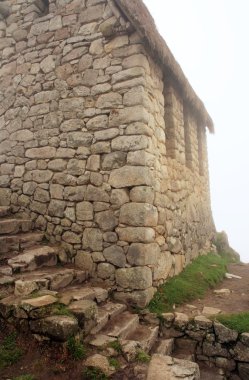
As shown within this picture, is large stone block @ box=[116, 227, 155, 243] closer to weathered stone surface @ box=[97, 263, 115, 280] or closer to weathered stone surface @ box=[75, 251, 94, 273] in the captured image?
weathered stone surface @ box=[97, 263, 115, 280]

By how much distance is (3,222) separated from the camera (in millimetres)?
5379

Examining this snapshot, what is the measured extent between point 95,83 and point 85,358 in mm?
4213

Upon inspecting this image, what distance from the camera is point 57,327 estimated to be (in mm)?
3381

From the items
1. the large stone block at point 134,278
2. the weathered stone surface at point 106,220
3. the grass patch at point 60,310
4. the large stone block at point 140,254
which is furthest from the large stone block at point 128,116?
the grass patch at point 60,310

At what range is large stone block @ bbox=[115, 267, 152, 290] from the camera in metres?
4.70

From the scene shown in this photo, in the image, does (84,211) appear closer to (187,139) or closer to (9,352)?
(9,352)

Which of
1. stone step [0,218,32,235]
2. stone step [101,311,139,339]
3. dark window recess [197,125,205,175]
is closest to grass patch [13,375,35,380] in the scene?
stone step [101,311,139,339]

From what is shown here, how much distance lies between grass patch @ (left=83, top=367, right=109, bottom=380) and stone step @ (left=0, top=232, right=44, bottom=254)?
254 cm

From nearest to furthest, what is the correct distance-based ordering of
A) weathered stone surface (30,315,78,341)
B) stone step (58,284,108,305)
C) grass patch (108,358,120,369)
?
grass patch (108,358,120,369), weathered stone surface (30,315,78,341), stone step (58,284,108,305)

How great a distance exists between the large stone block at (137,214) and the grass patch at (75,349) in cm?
192

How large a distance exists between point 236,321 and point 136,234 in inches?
73.1

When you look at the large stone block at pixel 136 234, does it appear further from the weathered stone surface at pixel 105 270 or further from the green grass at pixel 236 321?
the green grass at pixel 236 321

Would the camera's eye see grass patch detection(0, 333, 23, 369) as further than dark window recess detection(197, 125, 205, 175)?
No

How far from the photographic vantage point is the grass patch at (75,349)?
3316mm
